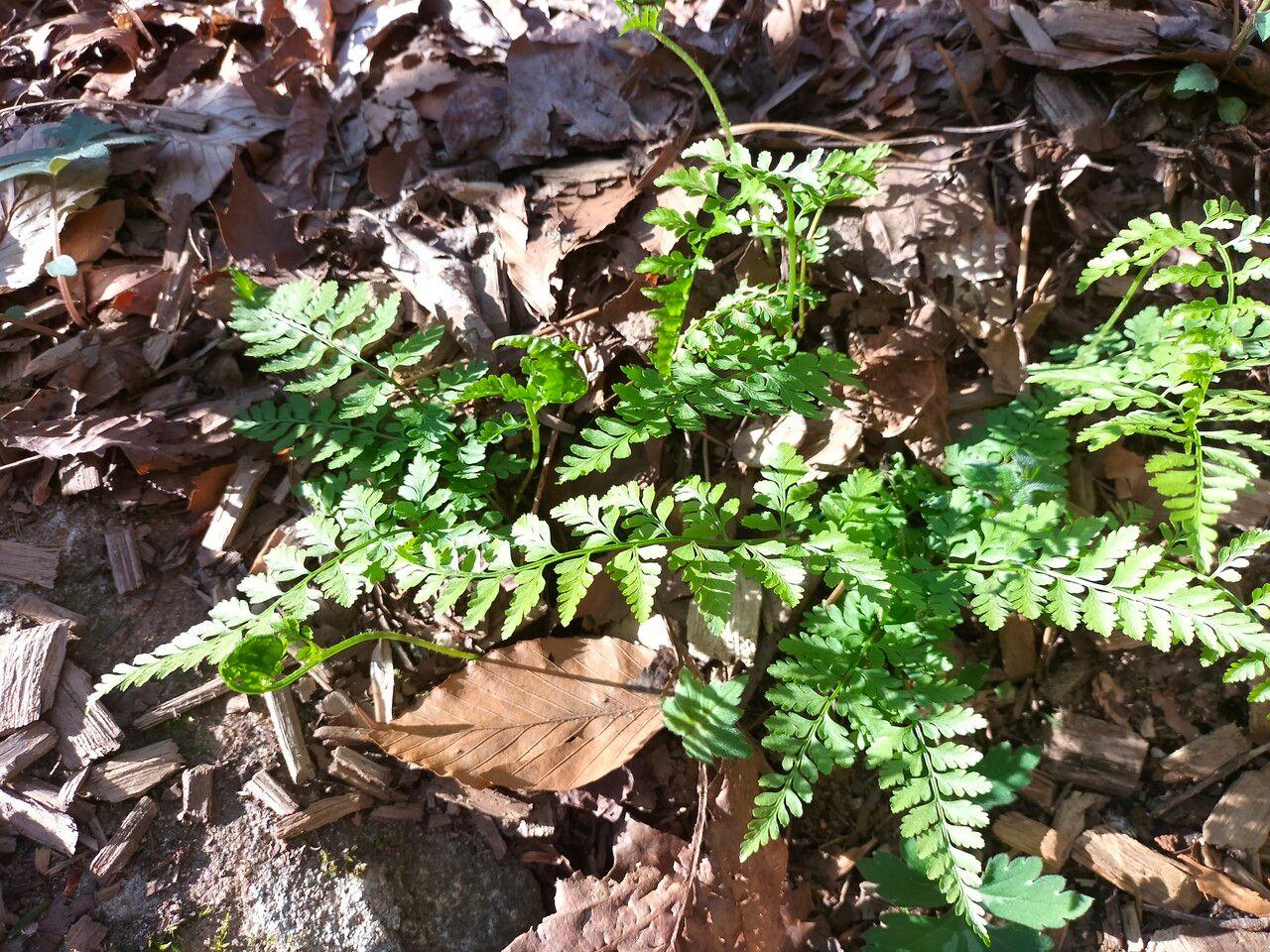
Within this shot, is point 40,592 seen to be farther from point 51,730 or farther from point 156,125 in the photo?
point 156,125

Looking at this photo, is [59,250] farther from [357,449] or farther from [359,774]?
[359,774]

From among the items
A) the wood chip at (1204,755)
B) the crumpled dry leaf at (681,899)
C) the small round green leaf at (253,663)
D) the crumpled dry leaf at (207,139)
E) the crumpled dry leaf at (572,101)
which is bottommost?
the crumpled dry leaf at (681,899)

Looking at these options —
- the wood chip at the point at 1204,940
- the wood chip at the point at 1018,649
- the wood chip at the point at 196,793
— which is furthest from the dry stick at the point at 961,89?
the wood chip at the point at 196,793

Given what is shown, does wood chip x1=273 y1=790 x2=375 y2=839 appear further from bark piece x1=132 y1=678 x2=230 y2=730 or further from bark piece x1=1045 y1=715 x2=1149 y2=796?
bark piece x1=1045 y1=715 x2=1149 y2=796

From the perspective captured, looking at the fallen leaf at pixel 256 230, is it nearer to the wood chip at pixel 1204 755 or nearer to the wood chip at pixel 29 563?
the wood chip at pixel 29 563

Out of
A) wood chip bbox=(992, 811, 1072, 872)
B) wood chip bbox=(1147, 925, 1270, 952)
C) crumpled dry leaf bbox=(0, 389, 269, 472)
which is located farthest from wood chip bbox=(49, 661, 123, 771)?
wood chip bbox=(1147, 925, 1270, 952)

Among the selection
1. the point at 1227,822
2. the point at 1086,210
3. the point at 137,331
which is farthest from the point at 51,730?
the point at 1086,210
